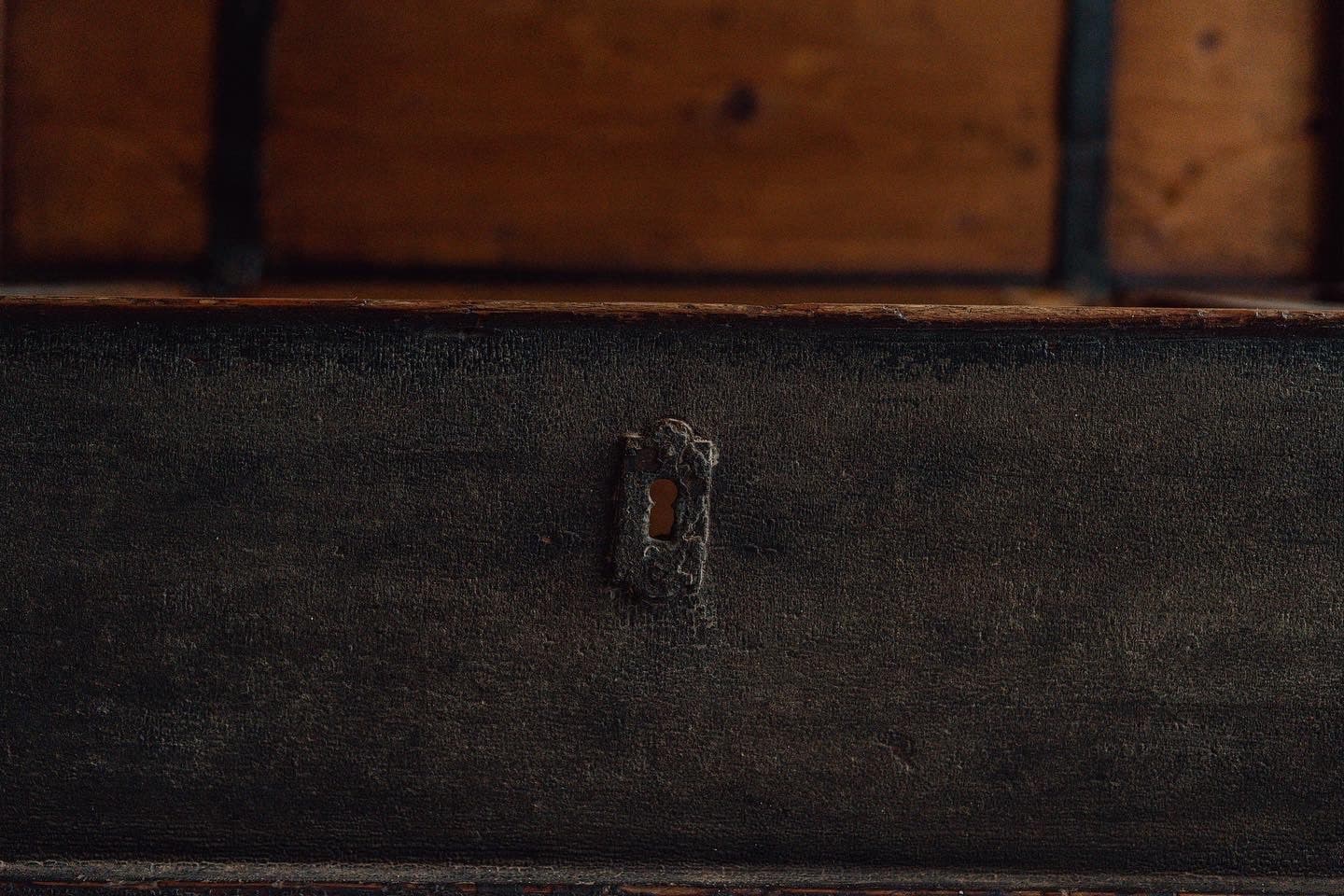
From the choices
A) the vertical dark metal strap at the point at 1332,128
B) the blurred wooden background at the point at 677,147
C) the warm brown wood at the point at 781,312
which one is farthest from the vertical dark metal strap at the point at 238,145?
the vertical dark metal strap at the point at 1332,128

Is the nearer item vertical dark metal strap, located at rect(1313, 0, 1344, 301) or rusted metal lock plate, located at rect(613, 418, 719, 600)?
rusted metal lock plate, located at rect(613, 418, 719, 600)

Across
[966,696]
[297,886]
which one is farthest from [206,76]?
[966,696]

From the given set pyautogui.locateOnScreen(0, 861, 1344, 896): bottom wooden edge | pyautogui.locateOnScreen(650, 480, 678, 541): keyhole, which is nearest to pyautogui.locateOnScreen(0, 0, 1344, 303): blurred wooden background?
pyautogui.locateOnScreen(650, 480, 678, 541): keyhole

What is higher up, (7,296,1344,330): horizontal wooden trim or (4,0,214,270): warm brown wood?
(4,0,214,270): warm brown wood

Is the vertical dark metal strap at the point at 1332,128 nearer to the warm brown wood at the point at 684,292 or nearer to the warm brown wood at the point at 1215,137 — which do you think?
the warm brown wood at the point at 1215,137

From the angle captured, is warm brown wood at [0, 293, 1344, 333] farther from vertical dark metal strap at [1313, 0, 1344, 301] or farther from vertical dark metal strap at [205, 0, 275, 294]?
vertical dark metal strap at [1313, 0, 1344, 301]

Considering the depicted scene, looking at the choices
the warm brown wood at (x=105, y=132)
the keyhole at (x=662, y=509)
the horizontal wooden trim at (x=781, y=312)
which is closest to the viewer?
the horizontal wooden trim at (x=781, y=312)

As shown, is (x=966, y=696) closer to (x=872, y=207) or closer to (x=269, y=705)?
(x=269, y=705)
